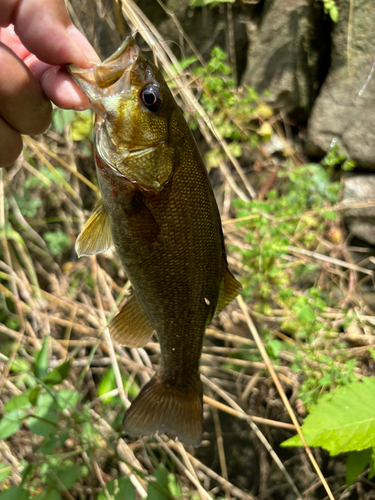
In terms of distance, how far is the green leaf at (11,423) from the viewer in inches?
47.7

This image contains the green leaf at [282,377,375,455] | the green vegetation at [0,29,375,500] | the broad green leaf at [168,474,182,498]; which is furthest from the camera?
the green vegetation at [0,29,375,500]

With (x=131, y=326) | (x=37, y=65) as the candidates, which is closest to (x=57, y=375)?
(x=131, y=326)

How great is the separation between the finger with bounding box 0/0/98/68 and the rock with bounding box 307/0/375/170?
185 cm

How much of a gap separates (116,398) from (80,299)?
71 cm

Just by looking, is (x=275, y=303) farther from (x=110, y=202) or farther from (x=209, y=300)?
(x=110, y=202)

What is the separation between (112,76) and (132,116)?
0.11 m

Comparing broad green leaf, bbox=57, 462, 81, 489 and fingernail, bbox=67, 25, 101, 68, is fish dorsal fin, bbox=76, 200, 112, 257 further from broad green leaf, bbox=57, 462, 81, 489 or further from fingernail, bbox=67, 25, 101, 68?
broad green leaf, bbox=57, 462, 81, 489

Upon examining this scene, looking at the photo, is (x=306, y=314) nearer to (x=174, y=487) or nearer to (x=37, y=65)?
(x=174, y=487)

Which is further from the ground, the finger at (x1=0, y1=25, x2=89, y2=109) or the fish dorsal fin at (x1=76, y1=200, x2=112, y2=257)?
the finger at (x1=0, y1=25, x2=89, y2=109)

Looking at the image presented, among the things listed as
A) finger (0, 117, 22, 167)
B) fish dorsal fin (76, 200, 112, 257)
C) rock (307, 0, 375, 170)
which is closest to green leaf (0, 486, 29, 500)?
fish dorsal fin (76, 200, 112, 257)

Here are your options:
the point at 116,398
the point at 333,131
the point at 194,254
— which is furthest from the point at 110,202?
the point at 333,131

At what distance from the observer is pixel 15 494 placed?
1177 mm

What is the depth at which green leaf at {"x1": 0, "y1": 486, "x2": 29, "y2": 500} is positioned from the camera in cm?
117

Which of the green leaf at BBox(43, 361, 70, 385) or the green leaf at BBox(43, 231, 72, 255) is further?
the green leaf at BBox(43, 231, 72, 255)
